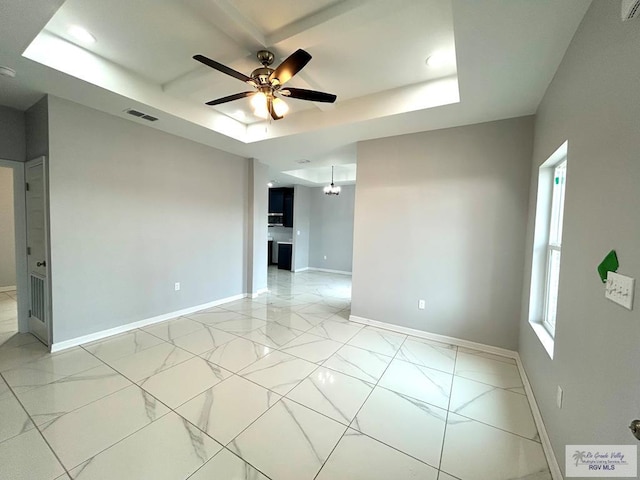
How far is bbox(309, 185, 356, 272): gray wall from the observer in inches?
301

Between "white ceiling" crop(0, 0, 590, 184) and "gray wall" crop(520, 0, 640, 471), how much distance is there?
405mm

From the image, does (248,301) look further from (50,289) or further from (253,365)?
(50,289)

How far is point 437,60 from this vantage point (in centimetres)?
225

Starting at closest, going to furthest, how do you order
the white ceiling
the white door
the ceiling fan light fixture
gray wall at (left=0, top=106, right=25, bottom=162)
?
1. the white ceiling
2. the ceiling fan light fixture
3. the white door
4. gray wall at (left=0, top=106, right=25, bottom=162)

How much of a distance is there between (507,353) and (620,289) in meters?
2.36

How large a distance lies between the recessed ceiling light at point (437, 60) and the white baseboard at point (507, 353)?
292 cm

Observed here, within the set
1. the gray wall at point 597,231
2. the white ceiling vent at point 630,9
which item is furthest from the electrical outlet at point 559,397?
the white ceiling vent at point 630,9

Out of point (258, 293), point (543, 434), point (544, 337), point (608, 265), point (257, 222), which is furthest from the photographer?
point (258, 293)

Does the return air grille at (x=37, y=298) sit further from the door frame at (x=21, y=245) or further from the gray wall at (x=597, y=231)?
the gray wall at (x=597, y=231)

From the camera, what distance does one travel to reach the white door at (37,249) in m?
2.72

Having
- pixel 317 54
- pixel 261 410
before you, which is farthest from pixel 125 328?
pixel 317 54

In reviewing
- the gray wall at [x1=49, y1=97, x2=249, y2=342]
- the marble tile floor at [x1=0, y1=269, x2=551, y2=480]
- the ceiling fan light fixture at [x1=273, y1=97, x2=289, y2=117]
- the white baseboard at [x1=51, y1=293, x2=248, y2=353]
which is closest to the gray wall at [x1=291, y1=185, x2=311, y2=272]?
the gray wall at [x1=49, y1=97, x2=249, y2=342]

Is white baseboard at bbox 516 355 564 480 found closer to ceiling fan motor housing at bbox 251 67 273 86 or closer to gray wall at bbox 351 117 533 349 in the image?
gray wall at bbox 351 117 533 349

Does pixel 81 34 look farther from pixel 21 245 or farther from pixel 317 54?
pixel 21 245
